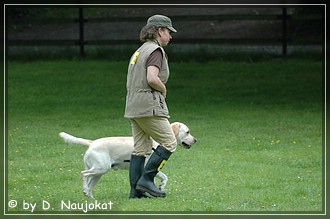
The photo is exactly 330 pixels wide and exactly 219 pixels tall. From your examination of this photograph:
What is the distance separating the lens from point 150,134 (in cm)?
919

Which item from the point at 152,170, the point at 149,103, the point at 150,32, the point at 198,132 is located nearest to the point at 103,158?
the point at 152,170

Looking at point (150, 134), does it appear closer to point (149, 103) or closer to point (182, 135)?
point (149, 103)

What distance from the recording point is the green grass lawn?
970cm

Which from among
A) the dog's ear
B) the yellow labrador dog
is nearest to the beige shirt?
the yellow labrador dog

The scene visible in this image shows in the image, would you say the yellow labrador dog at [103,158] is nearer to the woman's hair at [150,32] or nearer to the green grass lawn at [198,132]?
the green grass lawn at [198,132]

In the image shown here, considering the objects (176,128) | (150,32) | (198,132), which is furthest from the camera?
(198,132)

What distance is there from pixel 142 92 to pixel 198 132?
643 centimetres

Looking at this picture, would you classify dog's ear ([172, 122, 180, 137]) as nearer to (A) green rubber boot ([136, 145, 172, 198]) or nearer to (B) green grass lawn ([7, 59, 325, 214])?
(B) green grass lawn ([7, 59, 325, 214])

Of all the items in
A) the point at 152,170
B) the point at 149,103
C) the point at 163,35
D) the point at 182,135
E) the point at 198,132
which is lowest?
the point at 198,132

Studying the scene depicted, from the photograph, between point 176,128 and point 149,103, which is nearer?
point 149,103

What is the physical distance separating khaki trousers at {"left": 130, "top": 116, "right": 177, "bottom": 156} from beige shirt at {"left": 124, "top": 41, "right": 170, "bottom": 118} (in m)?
0.10

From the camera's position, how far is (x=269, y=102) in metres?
19.0

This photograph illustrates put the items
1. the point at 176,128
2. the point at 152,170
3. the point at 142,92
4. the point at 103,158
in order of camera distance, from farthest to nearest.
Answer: the point at 176,128 < the point at 103,158 < the point at 152,170 < the point at 142,92

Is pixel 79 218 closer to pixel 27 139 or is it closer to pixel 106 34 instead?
pixel 27 139
